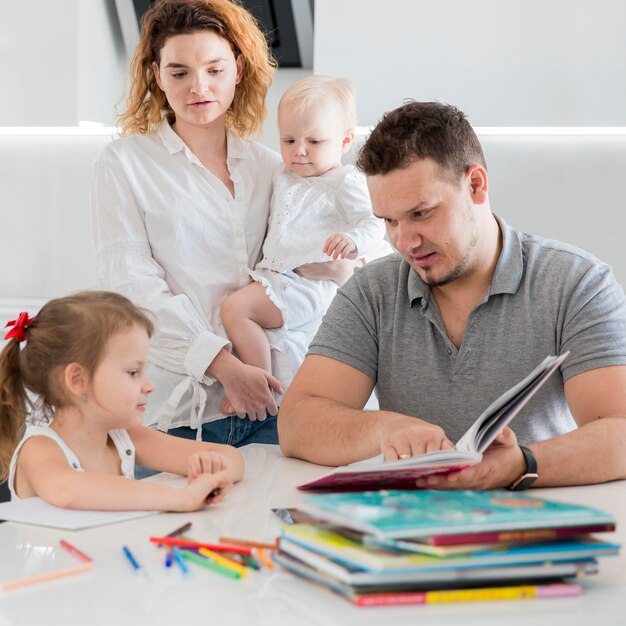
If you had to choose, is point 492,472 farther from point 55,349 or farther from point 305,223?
point 305,223

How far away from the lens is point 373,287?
1.81 m

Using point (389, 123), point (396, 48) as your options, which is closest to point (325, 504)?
point (389, 123)

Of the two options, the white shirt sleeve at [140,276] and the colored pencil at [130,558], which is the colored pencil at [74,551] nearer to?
the colored pencil at [130,558]

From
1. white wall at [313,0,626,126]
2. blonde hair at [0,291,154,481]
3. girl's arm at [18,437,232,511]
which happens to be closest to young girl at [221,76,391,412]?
white wall at [313,0,626,126]

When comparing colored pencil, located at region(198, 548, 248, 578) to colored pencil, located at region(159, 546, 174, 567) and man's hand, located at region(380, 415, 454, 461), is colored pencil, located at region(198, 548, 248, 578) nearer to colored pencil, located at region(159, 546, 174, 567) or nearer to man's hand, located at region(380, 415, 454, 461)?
colored pencil, located at region(159, 546, 174, 567)

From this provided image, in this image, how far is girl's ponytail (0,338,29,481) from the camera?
5.09 ft

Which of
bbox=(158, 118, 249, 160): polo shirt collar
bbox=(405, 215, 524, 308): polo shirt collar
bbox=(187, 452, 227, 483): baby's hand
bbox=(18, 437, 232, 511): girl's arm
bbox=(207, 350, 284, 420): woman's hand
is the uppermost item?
bbox=(158, 118, 249, 160): polo shirt collar

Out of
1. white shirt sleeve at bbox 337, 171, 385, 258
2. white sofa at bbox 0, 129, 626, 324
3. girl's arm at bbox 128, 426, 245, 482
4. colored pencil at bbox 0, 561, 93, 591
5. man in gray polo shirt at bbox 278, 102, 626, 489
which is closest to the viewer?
colored pencil at bbox 0, 561, 93, 591

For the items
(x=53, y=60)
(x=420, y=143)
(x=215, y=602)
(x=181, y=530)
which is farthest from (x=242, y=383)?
(x=53, y=60)

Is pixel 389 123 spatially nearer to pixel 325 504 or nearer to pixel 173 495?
pixel 173 495

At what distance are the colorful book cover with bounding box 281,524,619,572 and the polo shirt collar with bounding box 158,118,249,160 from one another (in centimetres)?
136

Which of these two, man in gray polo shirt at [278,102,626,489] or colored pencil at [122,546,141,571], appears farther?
man in gray polo shirt at [278,102,626,489]

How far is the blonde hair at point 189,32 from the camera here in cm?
211

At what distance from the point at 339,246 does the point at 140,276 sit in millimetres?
435
